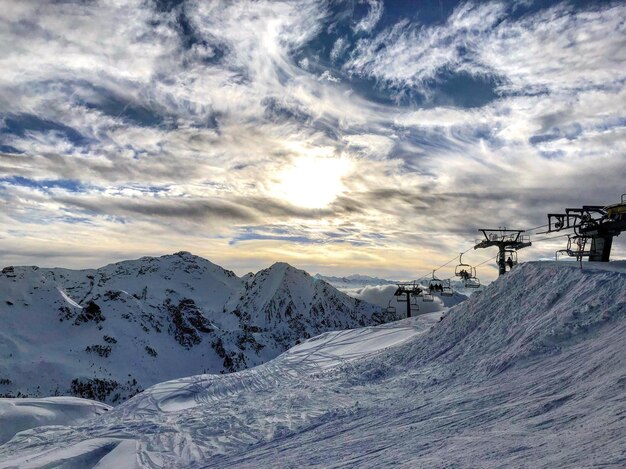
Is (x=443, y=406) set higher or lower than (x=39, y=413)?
higher

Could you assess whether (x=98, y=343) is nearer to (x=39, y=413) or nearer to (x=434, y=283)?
(x=39, y=413)

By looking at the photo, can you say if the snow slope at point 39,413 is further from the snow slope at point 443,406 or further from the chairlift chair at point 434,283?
the chairlift chair at point 434,283

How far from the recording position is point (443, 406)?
1216 centimetres

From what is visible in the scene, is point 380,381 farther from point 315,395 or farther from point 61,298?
point 61,298

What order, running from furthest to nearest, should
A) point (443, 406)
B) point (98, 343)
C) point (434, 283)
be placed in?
point (98, 343) → point (434, 283) → point (443, 406)

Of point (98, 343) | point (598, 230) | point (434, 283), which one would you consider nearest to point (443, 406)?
point (598, 230)

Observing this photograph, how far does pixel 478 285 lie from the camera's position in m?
31.5

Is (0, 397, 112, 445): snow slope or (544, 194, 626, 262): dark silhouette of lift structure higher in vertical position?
(544, 194, 626, 262): dark silhouette of lift structure

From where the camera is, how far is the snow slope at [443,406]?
8.80 metres

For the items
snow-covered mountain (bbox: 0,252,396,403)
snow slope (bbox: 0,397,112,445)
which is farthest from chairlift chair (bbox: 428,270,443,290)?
snow slope (bbox: 0,397,112,445)

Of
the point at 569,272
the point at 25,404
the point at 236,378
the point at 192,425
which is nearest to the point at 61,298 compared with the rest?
the point at 25,404

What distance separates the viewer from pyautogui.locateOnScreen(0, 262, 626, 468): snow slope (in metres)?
8.80

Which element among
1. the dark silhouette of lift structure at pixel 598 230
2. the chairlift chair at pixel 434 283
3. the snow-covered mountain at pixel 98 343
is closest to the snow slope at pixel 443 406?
the dark silhouette of lift structure at pixel 598 230

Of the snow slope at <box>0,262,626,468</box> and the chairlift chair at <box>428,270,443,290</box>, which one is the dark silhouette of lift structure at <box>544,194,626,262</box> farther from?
the chairlift chair at <box>428,270,443,290</box>
